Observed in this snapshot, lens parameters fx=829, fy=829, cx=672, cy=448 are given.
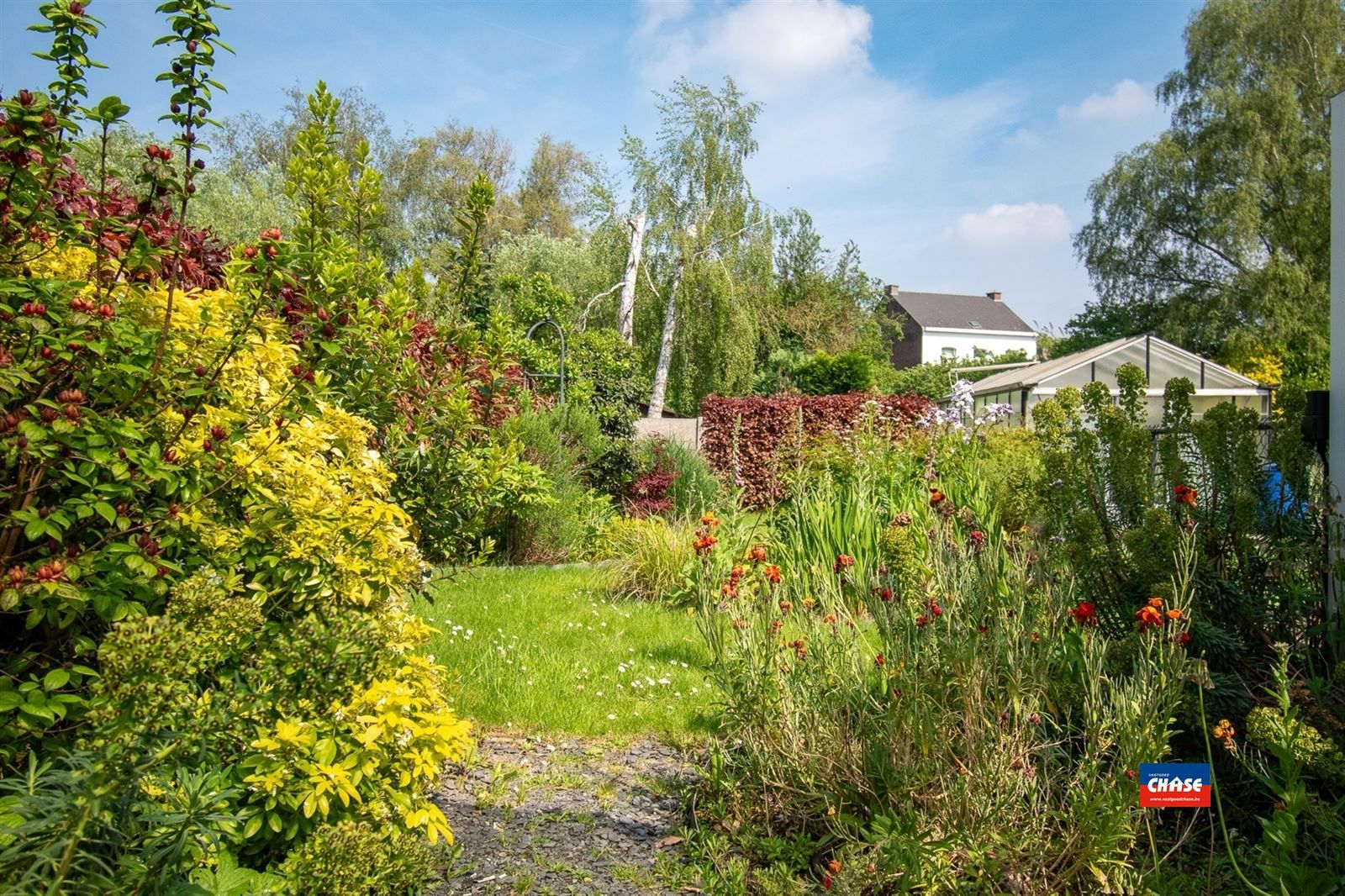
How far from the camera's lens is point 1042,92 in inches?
249

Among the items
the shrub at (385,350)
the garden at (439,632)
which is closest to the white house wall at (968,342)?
the garden at (439,632)

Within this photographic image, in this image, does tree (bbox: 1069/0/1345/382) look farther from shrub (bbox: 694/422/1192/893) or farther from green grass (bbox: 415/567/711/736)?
shrub (bbox: 694/422/1192/893)

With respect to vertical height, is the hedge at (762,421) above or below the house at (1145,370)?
below

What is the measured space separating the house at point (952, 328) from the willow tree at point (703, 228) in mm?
28559

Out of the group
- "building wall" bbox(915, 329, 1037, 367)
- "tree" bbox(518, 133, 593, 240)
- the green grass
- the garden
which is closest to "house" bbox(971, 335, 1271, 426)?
the green grass

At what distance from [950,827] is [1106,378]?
17532mm

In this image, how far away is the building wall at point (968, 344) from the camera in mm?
45453

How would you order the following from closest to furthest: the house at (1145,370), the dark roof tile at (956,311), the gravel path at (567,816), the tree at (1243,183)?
the gravel path at (567,816), the house at (1145,370), the tree at (1243,183), the dark roof tile at (956,311)

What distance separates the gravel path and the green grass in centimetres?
21

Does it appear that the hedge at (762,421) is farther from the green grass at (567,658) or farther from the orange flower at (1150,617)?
the orange flower at (1150,617)

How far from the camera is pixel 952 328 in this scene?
46.1 meters

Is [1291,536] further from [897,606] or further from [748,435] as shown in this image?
[748,435]

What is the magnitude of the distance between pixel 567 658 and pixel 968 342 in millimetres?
46222

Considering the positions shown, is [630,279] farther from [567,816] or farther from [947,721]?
[947,721]
